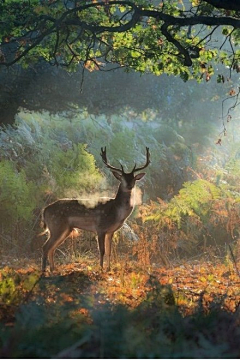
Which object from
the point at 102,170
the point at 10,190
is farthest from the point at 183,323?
the point at 102,170

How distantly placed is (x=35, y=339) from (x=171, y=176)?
50.4 ft

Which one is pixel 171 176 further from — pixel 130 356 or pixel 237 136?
pixel 237 136

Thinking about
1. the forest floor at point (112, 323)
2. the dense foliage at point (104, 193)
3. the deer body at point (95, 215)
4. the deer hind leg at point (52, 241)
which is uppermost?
the dense foliage at point (104, 193)

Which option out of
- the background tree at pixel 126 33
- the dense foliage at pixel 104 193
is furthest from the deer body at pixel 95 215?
the background tree at pixel 126 33

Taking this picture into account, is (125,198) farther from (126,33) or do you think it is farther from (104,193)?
(104,193)

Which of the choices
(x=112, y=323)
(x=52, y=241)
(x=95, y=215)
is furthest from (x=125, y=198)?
(x=112, y=323)

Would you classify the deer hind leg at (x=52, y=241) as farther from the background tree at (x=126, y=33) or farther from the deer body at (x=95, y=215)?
the background tree at (x=126, y=33)

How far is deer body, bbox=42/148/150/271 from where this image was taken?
938 centimetres

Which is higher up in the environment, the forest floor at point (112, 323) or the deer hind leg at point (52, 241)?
the deer hind leg at point (52, 241)

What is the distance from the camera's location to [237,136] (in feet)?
122

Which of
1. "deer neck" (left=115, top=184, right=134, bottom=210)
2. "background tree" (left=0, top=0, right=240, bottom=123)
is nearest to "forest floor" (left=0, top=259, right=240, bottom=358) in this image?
"deer neck" (left=115, top=184, right=134, bottom=210)

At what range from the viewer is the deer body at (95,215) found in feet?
30.8

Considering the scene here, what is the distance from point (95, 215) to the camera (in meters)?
9.43

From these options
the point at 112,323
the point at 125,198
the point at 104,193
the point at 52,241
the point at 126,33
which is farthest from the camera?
the point at 104,193
